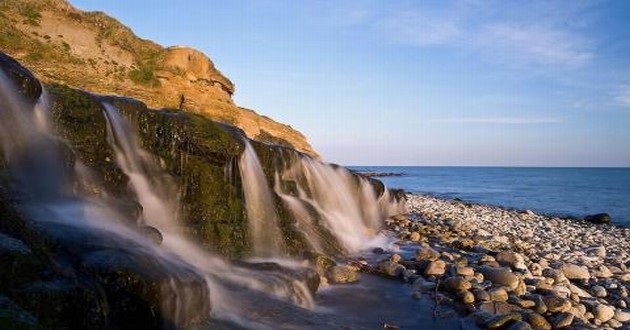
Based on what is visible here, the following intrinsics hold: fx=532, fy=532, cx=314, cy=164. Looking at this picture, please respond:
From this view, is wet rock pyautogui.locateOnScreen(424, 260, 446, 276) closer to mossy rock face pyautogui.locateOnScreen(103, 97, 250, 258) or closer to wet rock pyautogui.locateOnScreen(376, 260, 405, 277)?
wet rock pyautogui.locateOnScreen(376, 260, 405, 277)

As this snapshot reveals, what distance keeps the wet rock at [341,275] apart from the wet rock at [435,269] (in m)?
1.70

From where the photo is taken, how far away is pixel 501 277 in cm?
1183

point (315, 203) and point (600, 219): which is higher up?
point (315, 203)

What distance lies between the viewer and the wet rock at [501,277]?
1155cm

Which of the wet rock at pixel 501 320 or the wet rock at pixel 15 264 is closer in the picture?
the wet rock at pixel 15 264

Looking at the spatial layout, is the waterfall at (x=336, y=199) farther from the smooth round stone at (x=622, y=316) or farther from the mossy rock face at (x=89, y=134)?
the smooth round stone at (x=622, y=316)

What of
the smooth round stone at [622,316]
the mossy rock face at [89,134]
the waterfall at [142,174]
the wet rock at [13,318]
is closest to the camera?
the wet rock at [13,318]

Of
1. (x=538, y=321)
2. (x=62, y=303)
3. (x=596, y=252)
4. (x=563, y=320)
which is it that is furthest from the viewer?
(x=596, y=252)

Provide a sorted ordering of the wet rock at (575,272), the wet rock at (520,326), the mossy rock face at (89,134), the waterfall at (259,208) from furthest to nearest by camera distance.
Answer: the wet rock at (575,272) < the waterfall at (259,208) < the mossy rock face at (89,134) < the wet rock at (520,326)

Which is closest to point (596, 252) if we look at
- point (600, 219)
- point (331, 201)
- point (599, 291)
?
point (599, 291)

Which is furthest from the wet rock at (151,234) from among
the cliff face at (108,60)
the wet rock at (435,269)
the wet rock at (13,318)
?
the cliff face at (108,60)

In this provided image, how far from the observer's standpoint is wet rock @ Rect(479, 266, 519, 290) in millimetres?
11547

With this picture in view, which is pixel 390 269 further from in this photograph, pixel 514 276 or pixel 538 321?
pixel 538 321

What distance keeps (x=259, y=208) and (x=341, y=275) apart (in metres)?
3.02
